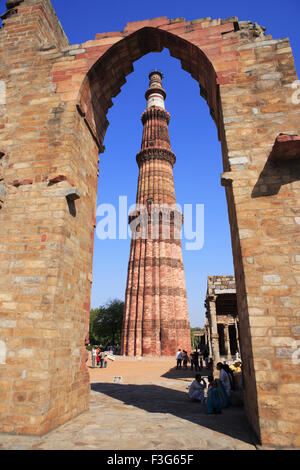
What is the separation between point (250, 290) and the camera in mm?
3879

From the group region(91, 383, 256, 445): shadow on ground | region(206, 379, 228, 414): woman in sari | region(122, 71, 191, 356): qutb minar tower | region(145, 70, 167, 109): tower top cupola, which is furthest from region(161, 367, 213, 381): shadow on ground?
region(145, 70, 167, 109): tower top cupola

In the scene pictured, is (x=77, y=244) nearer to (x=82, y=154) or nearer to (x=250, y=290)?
(x=82, y=154)

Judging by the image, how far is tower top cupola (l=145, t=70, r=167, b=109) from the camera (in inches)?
1148

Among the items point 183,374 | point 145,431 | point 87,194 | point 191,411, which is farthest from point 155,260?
point 145,431

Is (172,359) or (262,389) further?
(172,359)

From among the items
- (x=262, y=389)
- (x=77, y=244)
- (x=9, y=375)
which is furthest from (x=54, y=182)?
(x=262, y=389)

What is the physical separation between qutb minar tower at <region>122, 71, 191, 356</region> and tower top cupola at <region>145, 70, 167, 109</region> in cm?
57

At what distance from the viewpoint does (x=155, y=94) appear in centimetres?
2939

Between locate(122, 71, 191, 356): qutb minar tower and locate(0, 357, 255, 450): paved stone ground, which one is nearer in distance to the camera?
locate(0, 357, 255, 450): paved stone ground

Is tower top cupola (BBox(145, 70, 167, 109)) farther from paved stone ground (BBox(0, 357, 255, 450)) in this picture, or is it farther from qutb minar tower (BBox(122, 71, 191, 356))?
paved stone ground (BBox(0, 357, 255, 450))

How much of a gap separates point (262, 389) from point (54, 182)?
171 inches

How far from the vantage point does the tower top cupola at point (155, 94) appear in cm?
2916

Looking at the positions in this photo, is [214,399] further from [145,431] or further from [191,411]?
[145,431]

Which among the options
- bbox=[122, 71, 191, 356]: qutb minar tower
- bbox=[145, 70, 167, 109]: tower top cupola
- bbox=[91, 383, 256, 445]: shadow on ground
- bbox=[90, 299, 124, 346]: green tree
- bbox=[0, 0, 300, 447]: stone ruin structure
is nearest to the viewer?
bbox=[0, 0, 300, 447]: stone ruin structure
